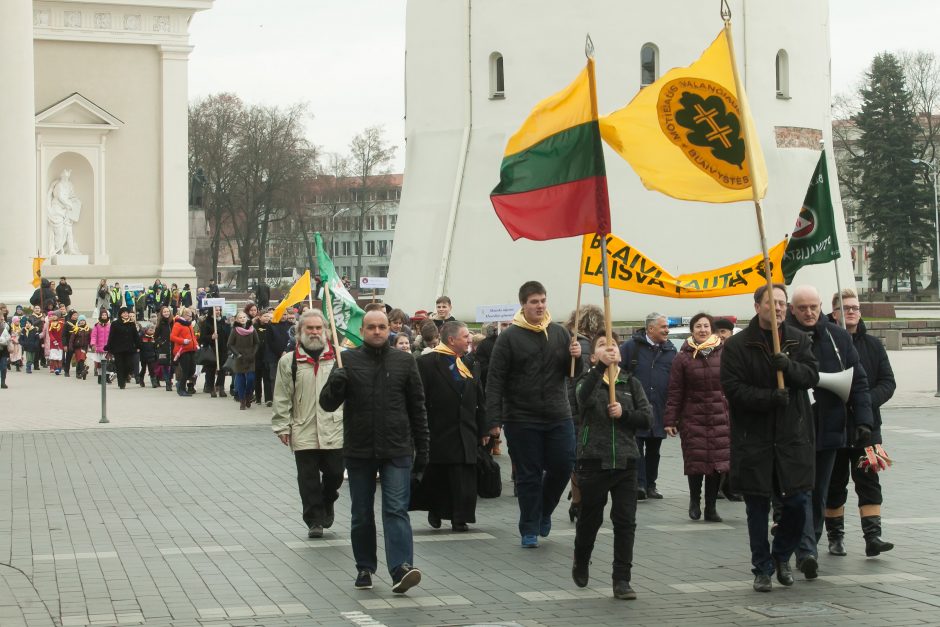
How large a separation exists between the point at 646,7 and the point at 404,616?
32.9 m

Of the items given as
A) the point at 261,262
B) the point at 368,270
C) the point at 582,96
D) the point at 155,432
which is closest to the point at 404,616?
the point at 582,96

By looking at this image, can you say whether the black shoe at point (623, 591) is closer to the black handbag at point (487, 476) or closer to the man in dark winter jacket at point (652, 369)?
the black handbag at point (487, 476)

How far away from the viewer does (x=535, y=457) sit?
11.4 m

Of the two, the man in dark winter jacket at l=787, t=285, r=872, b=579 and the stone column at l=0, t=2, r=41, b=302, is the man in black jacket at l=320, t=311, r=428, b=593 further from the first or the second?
the stone column at l=0, t=2, r=41, b=302

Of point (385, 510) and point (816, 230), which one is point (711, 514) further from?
point (385, 510)

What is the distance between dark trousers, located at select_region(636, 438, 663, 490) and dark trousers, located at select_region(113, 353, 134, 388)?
61.8 feet

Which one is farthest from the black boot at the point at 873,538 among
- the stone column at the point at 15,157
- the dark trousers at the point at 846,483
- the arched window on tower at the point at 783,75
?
Result: the stone column at the point at 15,157

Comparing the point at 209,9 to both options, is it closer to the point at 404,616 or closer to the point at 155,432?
the point at 155,432

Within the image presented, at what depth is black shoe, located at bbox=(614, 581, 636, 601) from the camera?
9.36 metres

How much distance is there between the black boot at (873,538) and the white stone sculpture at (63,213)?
5138cm

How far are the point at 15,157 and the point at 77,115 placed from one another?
11.1 meters

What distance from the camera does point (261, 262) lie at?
9612cm

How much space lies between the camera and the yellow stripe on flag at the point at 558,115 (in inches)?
428

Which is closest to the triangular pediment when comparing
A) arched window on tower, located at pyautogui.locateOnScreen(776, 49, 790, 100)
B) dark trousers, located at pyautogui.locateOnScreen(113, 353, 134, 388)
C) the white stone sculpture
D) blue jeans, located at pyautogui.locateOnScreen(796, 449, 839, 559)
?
the white stone sculpture
